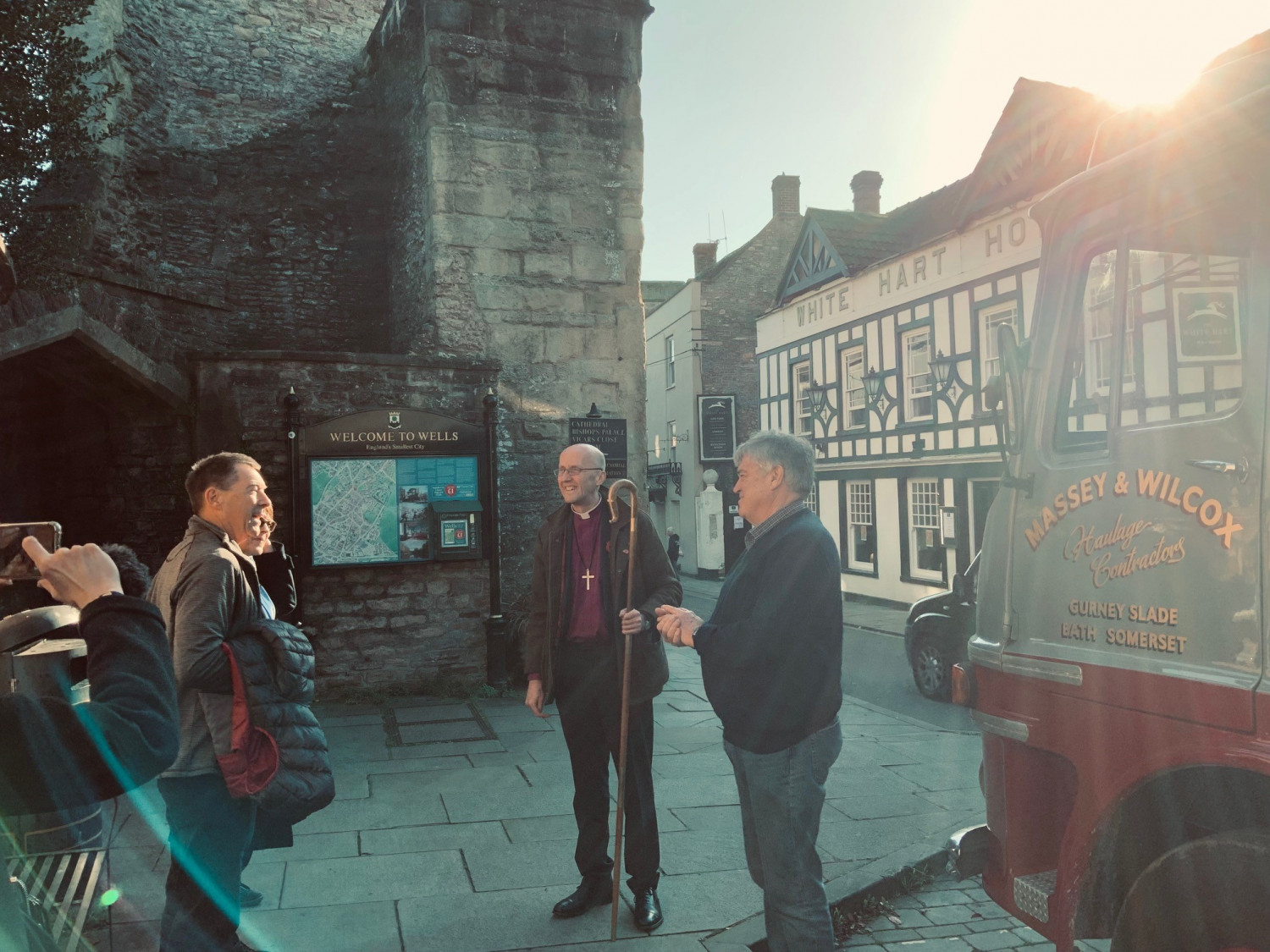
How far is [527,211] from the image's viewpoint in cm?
947

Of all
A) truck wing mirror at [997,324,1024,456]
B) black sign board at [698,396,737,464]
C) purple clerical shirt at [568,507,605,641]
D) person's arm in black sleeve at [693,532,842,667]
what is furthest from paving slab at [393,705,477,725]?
black sign board at [698,396,737,464]

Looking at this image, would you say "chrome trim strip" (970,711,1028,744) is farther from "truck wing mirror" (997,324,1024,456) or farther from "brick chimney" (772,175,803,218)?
"brick chimney" (772,175,803,218)

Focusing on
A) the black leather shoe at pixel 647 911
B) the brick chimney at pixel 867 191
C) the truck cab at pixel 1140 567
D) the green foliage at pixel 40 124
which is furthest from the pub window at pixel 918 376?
the truck cab at pixel 1140 567

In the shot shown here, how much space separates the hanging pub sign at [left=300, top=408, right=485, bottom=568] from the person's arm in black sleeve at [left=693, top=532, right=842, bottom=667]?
574 cm

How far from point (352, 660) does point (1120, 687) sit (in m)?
6.91

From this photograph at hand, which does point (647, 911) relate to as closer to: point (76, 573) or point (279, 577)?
point (279, 577)

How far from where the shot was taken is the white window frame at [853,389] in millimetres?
21109

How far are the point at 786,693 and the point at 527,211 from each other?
24.0 feet

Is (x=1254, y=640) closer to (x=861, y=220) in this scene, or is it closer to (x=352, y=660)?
(x=352, y=660)

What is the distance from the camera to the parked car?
9570mm

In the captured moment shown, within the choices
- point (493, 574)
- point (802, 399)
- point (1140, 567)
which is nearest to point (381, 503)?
point (493, 574)

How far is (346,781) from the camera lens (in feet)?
19.8

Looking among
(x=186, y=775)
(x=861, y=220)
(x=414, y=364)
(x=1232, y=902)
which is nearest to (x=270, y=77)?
(x=414, y=364)

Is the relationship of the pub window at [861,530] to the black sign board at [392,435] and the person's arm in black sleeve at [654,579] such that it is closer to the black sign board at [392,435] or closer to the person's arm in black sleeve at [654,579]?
the black sign board at [392,435]
